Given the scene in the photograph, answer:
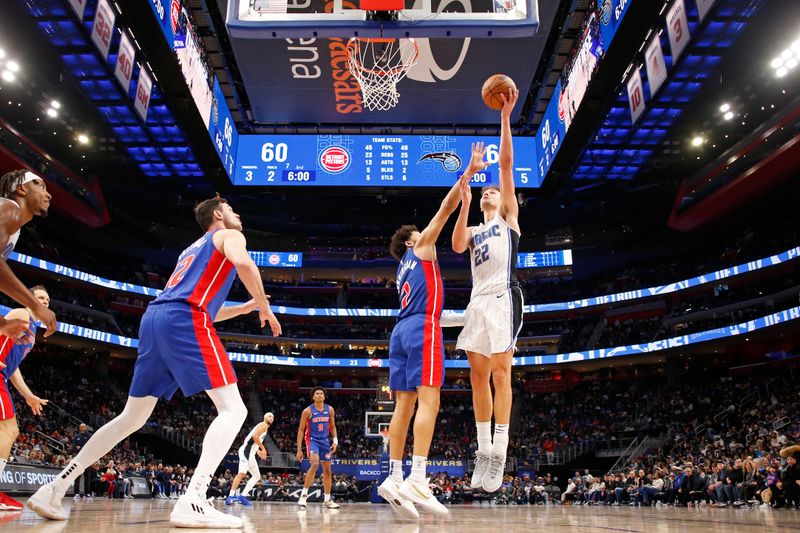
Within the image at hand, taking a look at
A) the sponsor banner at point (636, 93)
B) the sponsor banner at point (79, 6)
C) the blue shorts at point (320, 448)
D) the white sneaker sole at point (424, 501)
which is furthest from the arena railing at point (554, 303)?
the white sneaker sole at point (424, 501)

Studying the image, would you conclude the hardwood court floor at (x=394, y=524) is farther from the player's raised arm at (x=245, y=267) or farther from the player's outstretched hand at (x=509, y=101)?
the player's outstretched hand at (x=509, y=101)

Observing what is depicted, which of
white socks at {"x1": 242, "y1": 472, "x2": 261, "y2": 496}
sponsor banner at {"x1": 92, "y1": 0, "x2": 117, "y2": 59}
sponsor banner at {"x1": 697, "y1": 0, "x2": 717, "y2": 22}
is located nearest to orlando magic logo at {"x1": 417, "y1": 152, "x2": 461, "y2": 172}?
sponsor banner at {"x1": 697, "y1": 0, "x2": 717, "y2": 22}

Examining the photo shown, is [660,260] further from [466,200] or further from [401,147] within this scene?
[466,200]

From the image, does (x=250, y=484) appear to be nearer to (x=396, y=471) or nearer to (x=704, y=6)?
(x=396, y=471)

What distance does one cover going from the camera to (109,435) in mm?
3988

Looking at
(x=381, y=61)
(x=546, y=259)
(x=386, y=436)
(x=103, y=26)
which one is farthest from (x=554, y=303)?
(x=103, y=26)

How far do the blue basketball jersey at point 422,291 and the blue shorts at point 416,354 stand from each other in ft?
0.23

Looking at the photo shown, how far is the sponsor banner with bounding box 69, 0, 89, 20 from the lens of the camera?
13102 millimetres

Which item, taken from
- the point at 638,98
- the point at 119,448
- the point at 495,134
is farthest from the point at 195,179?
the point at 638,98

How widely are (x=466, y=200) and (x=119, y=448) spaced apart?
925 inches

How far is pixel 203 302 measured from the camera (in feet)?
12.2

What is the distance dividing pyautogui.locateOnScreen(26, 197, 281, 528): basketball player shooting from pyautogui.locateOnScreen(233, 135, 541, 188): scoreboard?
46.1 feet

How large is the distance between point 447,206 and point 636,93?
43.9 ft

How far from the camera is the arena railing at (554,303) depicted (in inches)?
1033
